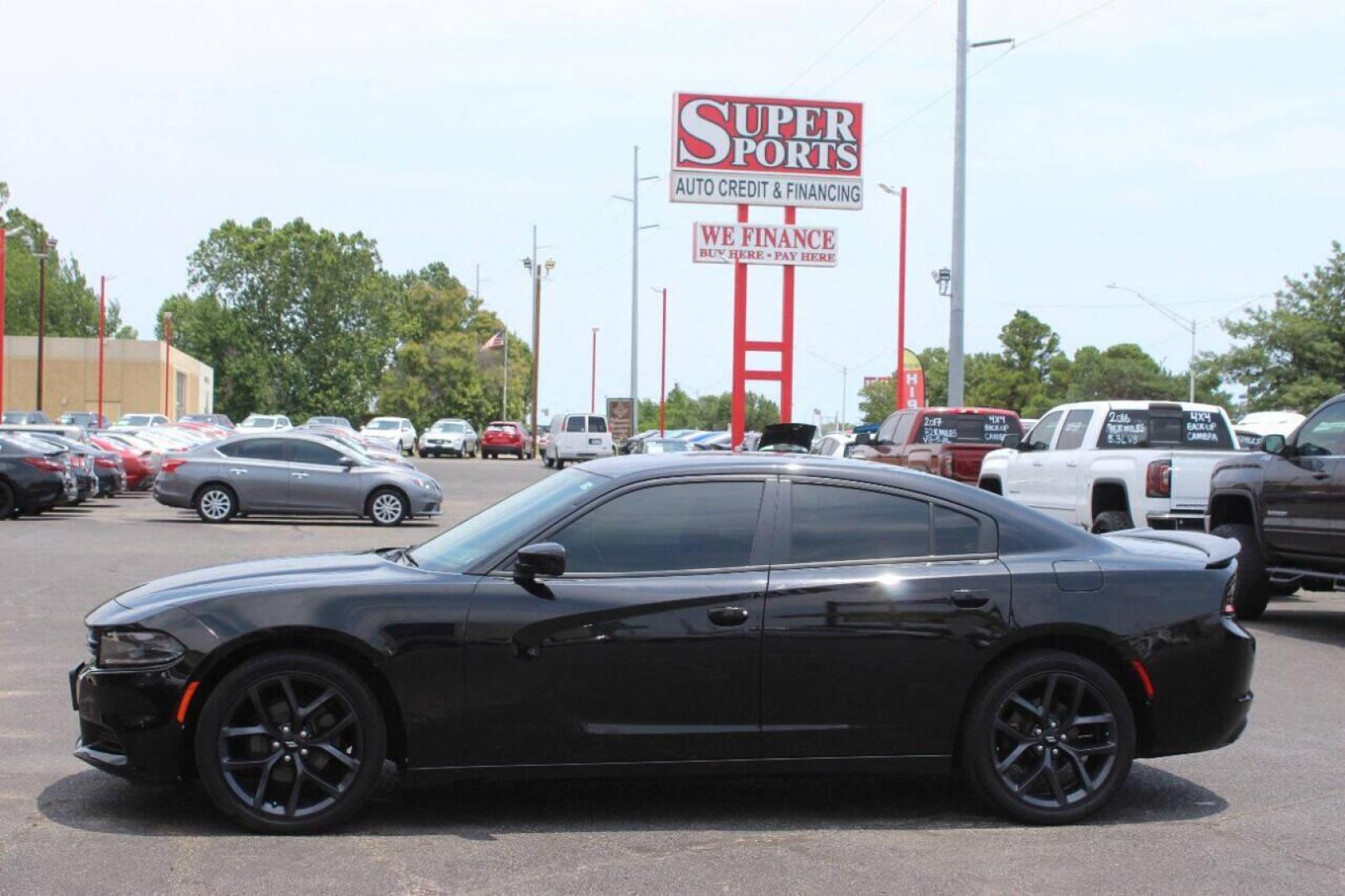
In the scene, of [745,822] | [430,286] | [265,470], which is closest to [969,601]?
[745,822]

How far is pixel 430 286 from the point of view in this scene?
380 feet

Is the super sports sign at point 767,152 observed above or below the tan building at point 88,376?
above

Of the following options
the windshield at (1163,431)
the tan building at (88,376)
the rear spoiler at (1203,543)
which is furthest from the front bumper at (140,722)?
the tan building at (88,376)

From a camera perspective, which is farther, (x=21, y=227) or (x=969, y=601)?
(x=21, y=227)

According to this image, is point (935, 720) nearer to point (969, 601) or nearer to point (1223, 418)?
point (969, 601)

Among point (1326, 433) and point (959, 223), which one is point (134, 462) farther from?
point (1326, 433)

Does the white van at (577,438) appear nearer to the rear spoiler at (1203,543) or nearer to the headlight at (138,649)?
the rear spoiler at (1203,543)

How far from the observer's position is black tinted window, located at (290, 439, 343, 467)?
24469 mm

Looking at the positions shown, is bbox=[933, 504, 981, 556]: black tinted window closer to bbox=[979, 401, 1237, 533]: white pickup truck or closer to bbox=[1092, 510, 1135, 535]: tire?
bbox=[979, 401, 1237, 533]: white pickup truck

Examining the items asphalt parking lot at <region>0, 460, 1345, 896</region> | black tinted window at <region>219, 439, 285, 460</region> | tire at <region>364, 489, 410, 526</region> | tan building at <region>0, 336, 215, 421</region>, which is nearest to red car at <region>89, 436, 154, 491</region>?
A: black tinted window at <region>219, 439, 285, 460</region>

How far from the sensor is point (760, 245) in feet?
121

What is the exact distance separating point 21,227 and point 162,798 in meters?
118

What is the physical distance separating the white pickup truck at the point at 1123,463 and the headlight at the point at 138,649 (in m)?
10.6

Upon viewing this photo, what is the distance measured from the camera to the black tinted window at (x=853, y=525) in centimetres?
623
